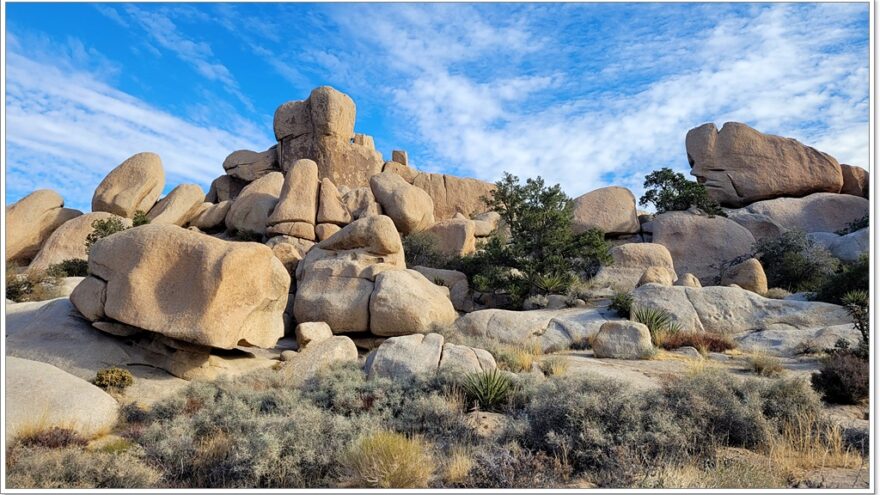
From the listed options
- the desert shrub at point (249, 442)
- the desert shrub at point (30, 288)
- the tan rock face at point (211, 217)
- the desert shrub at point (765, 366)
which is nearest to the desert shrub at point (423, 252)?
the tan rock face at point (211, 217)

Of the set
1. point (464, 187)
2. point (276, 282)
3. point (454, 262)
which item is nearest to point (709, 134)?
point (464, 187)

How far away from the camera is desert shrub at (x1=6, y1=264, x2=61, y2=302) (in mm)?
20484

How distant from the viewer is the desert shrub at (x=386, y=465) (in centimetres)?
711

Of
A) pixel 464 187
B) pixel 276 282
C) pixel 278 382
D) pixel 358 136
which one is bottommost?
pixel 278 382

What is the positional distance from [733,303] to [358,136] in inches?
1210

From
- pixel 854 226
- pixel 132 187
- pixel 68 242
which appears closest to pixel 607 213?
pixel 854 226

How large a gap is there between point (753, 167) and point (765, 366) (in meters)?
31.0

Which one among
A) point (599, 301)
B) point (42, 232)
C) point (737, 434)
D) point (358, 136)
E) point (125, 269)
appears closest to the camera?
point (737, 434)

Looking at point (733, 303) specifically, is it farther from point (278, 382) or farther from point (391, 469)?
point (391, 469)

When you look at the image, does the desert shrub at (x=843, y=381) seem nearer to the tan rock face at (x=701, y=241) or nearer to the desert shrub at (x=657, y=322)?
the desert shrub at (x=657, y=322)

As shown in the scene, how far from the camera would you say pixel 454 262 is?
90.4ft

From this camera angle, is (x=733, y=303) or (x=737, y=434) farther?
(x=733, y=303)

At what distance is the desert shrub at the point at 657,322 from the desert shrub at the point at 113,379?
1332 centimetres

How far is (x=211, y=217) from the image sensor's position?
35.7 meters
